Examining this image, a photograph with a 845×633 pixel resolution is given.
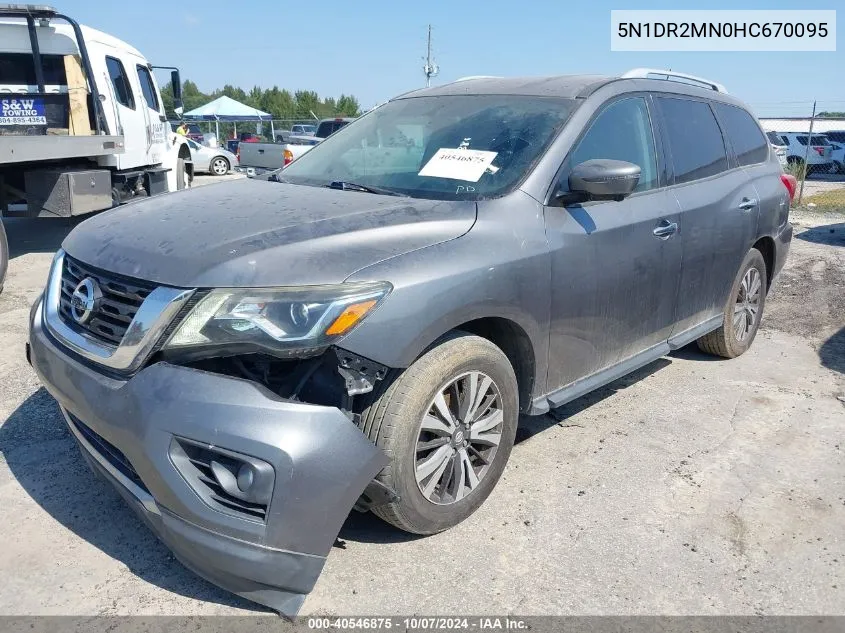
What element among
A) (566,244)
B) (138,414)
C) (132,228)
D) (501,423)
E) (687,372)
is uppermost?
(132,228)

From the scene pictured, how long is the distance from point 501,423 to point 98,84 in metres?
7.65

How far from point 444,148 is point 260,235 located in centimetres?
124

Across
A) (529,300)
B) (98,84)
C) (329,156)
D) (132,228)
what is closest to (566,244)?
(529,300)

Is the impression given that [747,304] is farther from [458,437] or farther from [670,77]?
[458,437]

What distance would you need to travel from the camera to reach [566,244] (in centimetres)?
316

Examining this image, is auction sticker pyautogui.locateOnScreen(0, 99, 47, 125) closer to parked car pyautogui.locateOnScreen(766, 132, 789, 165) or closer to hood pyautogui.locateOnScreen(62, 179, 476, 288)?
hood pyautogui.locateOnScreen(62, 179, 476, 288)

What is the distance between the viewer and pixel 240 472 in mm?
2191

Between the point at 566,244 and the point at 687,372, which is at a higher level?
the point at 566,244

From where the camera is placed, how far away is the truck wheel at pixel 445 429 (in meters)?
2.50

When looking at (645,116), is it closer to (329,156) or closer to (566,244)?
(566,244)

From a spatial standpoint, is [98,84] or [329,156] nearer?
[329,156]

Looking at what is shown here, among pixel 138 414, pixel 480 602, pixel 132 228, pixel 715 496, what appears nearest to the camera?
pixel 138 414

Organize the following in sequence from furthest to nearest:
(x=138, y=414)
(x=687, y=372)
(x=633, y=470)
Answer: (x=687, y=372) < (x=633, y=470) < (x=138, y=414)

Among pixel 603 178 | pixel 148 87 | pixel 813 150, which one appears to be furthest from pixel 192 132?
pixel 603 178
